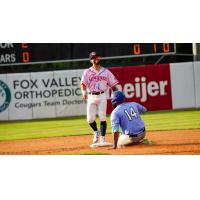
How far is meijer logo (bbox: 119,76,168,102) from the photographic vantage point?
790 cm

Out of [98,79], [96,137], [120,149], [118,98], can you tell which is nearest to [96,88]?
[98,79]

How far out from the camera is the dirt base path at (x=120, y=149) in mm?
7152

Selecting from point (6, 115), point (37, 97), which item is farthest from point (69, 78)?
point (6, 115)

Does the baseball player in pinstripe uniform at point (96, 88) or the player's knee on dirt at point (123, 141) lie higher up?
the baseball player in pinstripe uniform at point (96, 88)

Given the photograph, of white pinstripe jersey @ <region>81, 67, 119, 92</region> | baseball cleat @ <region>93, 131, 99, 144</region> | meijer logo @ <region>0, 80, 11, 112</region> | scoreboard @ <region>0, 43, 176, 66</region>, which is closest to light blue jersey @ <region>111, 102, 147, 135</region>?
baseball cleat @ <region>93, 131, 99, 144</region>

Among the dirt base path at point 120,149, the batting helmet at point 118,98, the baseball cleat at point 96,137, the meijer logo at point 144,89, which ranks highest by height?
the meijer logo at point 144,89

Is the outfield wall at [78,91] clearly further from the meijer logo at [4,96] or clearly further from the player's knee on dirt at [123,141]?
the player's knee on dirt at [123,141]

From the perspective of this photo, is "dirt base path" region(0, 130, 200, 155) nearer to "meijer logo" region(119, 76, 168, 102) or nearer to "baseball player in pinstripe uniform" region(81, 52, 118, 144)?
"baseball player in pinstripe uniform" region(81, 52, 118, 144)

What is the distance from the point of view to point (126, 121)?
24.7ft

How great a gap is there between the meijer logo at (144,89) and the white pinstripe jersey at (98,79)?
0.19 m

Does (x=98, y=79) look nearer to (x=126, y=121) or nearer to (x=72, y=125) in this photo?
(x=126, y=121)

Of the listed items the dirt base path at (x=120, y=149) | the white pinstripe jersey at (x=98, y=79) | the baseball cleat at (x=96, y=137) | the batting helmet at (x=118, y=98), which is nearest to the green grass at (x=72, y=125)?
the dirt base path at (x=120, y=149)

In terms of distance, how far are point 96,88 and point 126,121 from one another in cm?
65

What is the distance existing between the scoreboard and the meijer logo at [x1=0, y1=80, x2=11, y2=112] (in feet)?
1.29
